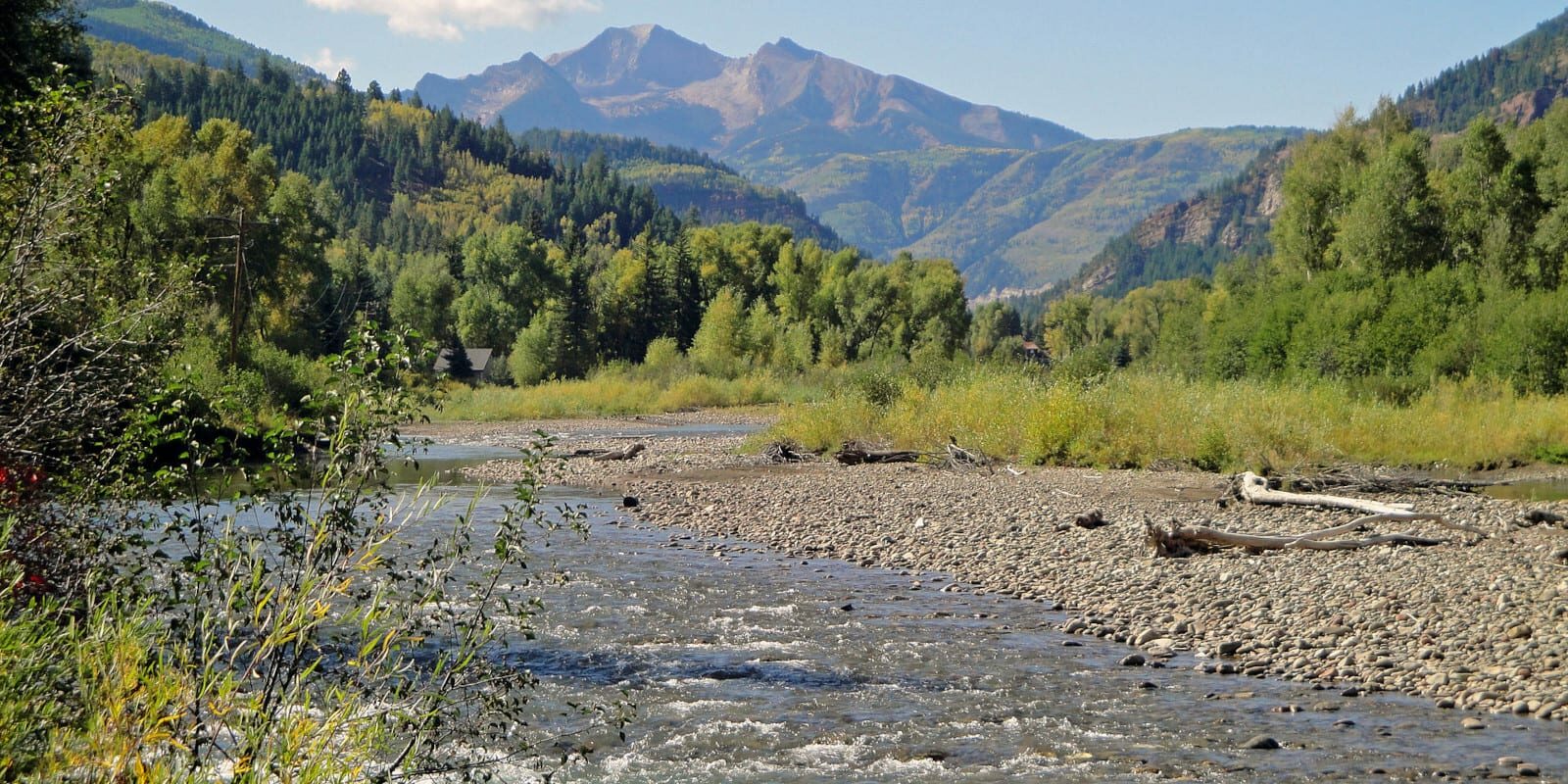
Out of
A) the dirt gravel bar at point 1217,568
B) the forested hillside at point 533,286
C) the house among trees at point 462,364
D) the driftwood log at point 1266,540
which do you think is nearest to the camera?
the dirt gravel bar at point 1217,568

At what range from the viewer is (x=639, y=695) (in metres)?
10.3

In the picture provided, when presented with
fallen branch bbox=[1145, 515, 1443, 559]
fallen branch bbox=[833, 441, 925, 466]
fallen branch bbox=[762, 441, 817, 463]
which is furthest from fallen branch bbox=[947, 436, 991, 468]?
fallen branch bbox=[1145, 515, 1443, 559]

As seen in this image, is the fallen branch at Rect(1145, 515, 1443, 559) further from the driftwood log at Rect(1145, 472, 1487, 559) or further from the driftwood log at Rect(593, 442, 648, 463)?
the driftwood log at Rect(593, 442, 648, 463)

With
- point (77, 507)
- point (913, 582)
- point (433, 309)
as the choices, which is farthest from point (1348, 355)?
point (433, 309)

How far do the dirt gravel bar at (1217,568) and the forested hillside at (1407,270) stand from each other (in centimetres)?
1453

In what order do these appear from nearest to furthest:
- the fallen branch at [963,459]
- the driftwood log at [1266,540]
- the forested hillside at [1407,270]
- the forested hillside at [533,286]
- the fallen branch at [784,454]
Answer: the driftwood log at [1266,540], the fallen branch at [963,459], the fallen branch at [784,454], the forested hillside at [1407,270], the forested hillside at [533,286]

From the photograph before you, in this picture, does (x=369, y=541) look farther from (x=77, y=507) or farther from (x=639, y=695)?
(x=639, y=695)

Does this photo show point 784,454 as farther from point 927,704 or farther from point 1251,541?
point 927,704

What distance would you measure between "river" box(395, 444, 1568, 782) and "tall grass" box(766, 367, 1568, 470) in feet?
48.3

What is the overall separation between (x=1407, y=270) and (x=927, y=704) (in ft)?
169

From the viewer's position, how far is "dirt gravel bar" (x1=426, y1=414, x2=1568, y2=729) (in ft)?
35.4

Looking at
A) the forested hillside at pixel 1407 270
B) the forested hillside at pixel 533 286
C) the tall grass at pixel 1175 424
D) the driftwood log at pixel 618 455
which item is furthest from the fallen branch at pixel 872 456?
the forested hillside at pixel 533 286

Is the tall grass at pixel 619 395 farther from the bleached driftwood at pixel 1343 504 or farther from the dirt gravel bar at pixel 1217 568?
the bleached driftwood at pixel 1343 504

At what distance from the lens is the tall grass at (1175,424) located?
2734cm
